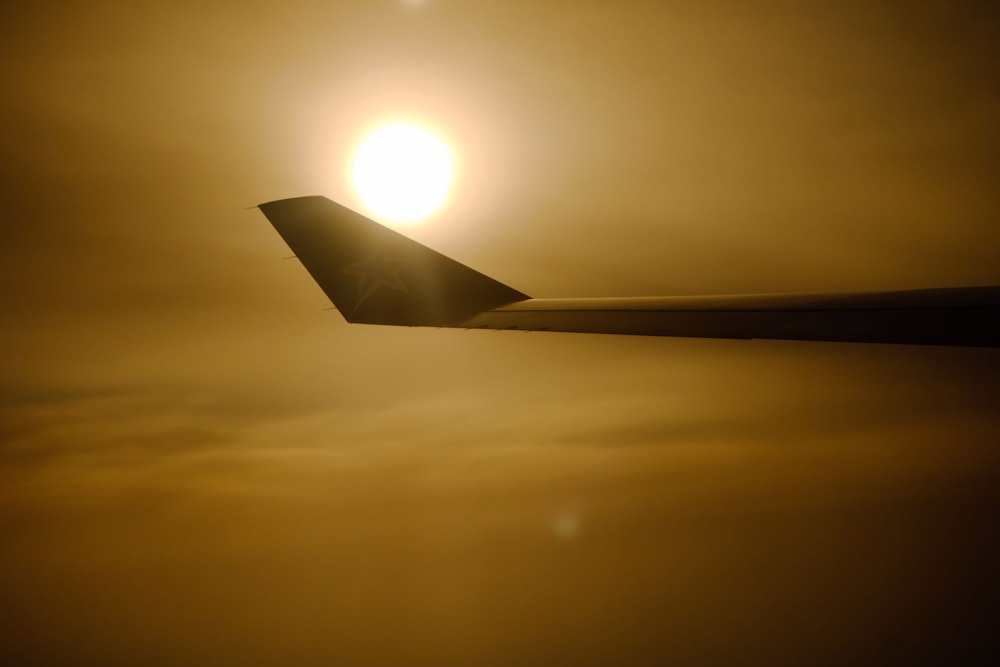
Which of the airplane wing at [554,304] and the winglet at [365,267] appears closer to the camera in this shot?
the airplane wing at [554,304]

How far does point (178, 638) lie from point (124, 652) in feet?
93.6

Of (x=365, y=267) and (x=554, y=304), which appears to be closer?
(x=554, y=304)

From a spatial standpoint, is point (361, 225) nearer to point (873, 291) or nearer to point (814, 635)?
point (873, 291)

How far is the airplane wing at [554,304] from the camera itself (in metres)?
6.54

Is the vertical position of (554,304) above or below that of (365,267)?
below

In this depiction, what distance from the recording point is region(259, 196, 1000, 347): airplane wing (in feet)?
21.4

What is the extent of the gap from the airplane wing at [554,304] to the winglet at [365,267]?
0.02 meters

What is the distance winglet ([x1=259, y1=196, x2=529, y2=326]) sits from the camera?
Result: 450 inches

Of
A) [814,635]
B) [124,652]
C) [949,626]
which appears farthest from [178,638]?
[949,626]

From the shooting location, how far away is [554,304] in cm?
1050

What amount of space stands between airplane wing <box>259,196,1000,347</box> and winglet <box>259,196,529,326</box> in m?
0.02

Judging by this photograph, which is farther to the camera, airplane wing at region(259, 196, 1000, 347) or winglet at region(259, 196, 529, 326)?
winglet at region(259, 196, 529, 326)

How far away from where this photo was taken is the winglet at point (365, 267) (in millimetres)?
11438

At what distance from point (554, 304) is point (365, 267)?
11.8 ft
